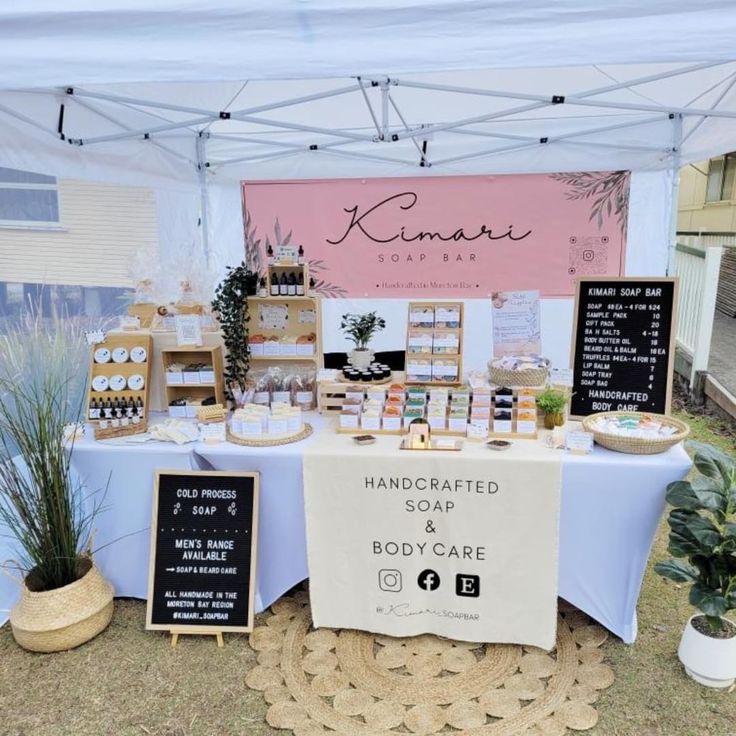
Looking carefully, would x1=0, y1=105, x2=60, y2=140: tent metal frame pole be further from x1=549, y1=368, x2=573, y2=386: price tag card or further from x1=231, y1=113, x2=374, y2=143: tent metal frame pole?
x1=549, y1=368, x2=573, y2=386: price tag card

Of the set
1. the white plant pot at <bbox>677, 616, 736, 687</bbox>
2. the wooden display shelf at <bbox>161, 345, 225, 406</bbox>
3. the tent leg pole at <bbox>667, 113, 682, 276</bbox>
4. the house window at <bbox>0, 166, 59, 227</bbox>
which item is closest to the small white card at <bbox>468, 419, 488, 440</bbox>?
the white plant pot at <bbox>677, 616, 736, 687</bbox>

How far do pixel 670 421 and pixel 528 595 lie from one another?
85cm

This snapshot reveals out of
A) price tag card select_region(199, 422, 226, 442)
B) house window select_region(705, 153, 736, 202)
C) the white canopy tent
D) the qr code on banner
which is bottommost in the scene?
price tag card select_region(199, 422, 226, 442)

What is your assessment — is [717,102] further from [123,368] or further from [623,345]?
[123,368]

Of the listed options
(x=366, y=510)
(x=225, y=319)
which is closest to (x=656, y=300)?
(x=366, y=510)

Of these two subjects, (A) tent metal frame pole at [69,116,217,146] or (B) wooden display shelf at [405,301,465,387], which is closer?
(B) wooden display shelf at [405,301,465,387]

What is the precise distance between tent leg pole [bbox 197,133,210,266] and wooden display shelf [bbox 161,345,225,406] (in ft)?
6.33

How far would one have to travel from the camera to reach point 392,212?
4.71 meters

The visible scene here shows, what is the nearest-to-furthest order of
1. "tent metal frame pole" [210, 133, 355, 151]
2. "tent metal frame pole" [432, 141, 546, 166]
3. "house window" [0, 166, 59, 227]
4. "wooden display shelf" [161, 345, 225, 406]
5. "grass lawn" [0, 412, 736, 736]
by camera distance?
"grass lawn" [0, 412, 736, 736]
"wooden display shelf" [161, 345, 225, 406]
"house window" [0, 166, 59, 227]
"tent metal frame pole" [210, 133, 355, 151]
"tent metal frame pole" [432, 141, 546, 166]

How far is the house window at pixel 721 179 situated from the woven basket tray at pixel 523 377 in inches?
378

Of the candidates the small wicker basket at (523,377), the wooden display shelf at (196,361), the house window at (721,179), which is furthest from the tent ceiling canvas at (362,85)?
the house window at (721,179)

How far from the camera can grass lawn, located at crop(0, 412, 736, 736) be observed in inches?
73.5

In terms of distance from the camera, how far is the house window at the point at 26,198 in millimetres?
3611

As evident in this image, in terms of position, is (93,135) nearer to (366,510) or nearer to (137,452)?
(137,452)
